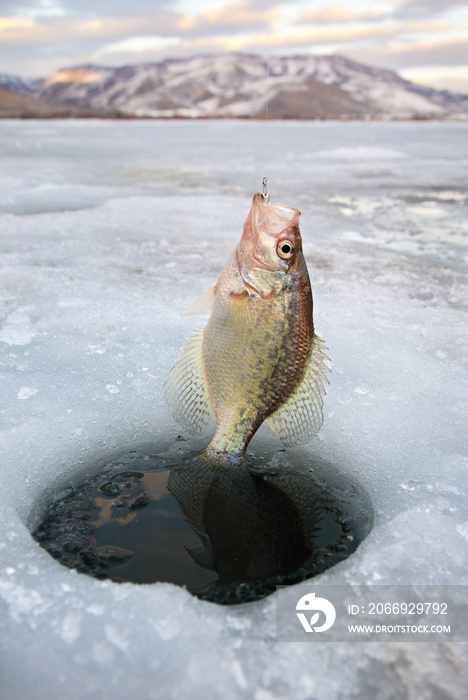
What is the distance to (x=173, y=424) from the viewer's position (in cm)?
271

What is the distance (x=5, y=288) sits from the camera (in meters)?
3.95

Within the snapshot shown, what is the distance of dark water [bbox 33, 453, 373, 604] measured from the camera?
1.94 meters

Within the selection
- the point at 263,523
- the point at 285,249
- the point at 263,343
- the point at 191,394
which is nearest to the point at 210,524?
the point at 263,523

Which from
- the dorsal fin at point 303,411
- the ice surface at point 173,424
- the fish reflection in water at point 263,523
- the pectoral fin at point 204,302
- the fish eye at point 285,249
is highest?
the fish eye at point 285,249

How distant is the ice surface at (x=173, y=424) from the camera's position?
5.12ft

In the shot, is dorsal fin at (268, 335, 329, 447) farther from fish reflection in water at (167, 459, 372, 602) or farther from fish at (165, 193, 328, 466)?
fish reflection in water at (167, 459, 372, 602)

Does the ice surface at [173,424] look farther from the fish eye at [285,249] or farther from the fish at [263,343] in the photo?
the fish eye at [285,249]

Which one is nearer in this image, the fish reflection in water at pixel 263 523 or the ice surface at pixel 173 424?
the ice surface at pixel 173 424

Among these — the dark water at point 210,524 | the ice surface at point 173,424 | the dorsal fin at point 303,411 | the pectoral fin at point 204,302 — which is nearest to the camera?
the ice surface at point 173,424

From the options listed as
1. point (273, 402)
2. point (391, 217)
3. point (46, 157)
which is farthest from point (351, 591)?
point (46, 157)

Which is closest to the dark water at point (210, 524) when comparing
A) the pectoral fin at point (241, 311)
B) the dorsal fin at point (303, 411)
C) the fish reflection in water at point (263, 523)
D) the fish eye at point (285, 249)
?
the fish reflection in water at point (263, 523)

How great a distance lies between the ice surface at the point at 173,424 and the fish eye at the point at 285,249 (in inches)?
36.6

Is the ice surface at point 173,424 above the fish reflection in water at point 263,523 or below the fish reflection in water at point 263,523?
above

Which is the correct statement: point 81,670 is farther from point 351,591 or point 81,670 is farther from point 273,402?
point 273,402
